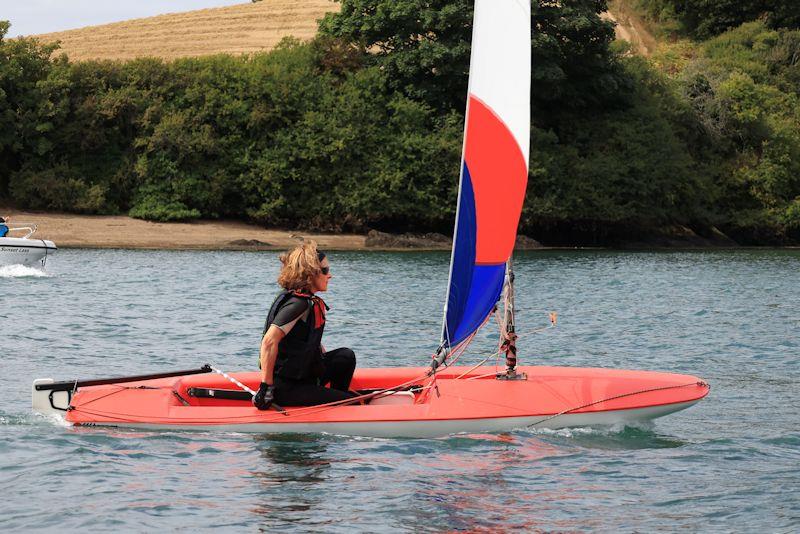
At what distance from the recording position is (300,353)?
32.2ft

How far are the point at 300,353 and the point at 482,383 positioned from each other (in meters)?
1.69

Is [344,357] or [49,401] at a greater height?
[344,357]

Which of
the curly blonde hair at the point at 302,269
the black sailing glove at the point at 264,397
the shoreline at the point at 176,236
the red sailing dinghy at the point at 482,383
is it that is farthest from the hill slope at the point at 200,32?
the curly blonde hair at the point at 302,269

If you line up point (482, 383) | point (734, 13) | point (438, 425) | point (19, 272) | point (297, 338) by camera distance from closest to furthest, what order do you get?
1. point (297, 338)
2. point (438, 425)
3. point (482, 383)
4. point (19, 272)
5. point (734, 13)

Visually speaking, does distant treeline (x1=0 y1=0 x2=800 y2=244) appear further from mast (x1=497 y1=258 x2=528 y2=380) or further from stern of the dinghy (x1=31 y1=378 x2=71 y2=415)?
mast (x1=497 y1=258 x2=528 y2=380)

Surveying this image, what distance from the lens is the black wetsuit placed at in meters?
9.60

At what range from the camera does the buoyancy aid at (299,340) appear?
966cm

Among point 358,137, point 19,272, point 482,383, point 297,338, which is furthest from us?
point 358,137

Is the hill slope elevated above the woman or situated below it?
above

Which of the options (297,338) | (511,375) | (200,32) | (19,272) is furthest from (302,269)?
(200,32)

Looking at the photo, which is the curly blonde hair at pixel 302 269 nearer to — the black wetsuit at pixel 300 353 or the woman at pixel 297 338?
the woman at pixel 297 338

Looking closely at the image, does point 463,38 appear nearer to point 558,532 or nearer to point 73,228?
point 73,228

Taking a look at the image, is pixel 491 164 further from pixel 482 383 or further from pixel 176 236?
pixel 176 236

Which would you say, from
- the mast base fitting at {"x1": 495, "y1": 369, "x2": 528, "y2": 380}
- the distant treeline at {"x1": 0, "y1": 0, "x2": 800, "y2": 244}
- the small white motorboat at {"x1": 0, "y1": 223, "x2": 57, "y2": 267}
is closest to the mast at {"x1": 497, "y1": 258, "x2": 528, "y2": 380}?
the mast base fitting at {"x1": 495, "y1": 369, "x2": 528, "y2": 380}
